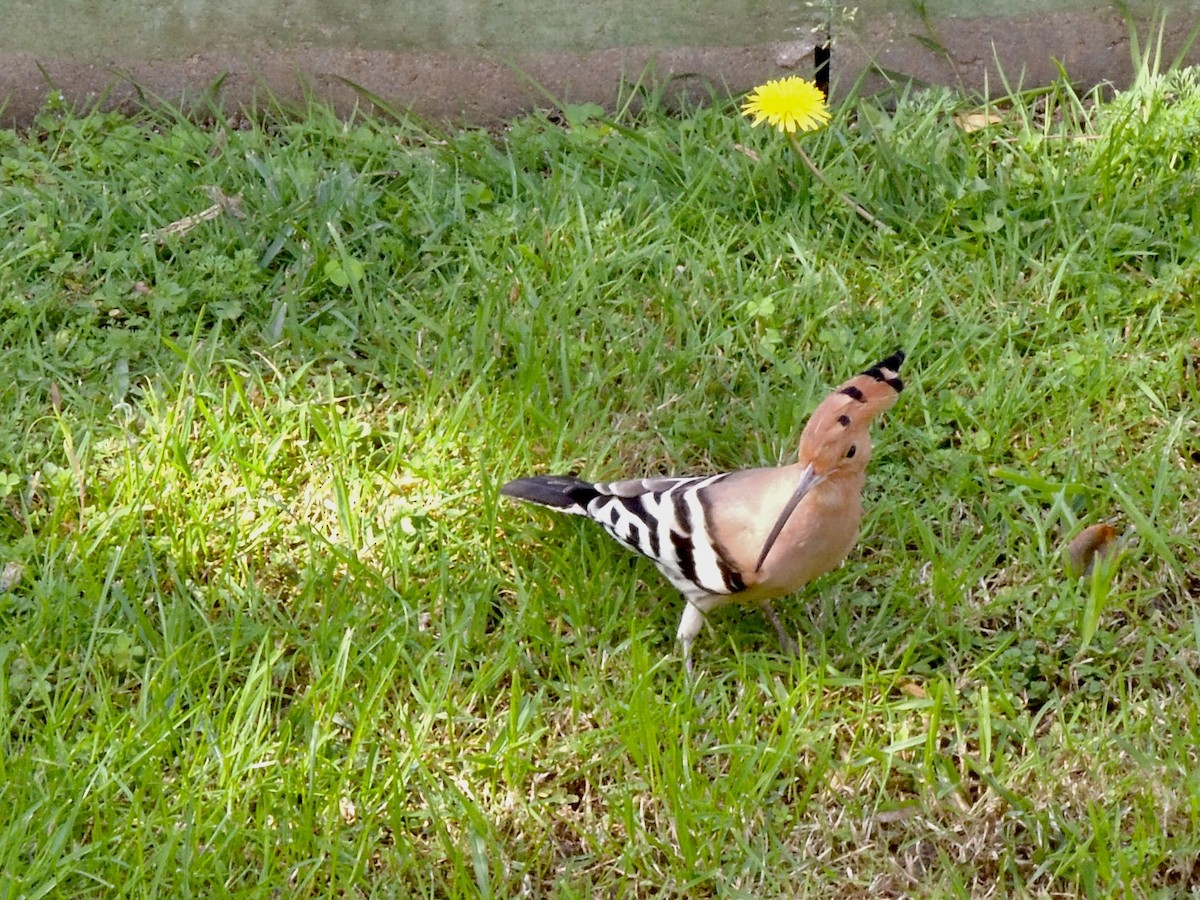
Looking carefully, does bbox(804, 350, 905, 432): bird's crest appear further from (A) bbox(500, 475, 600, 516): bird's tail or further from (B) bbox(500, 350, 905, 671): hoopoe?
(A) bbox(500, 475, 600, 516): bird's tail

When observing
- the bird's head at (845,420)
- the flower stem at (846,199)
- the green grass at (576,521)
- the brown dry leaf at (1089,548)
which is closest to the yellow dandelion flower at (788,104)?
the flower stem at (846,199)

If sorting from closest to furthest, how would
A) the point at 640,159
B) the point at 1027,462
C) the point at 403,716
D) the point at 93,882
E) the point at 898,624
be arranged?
1. the point at 93,882
2. the point at 403,716
3. the point at 898,624
4. the point at 1027,462
5. the point at 640,159

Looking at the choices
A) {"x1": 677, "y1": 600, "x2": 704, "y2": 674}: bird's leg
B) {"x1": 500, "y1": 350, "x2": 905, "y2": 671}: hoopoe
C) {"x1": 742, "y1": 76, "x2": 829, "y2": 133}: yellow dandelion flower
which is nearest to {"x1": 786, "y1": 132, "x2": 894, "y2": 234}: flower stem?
{"x1": 742, "y1": 76, "x2": 829, "y2": 133}: yellow dandelion flower

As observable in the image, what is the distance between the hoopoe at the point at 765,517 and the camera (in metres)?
2.91

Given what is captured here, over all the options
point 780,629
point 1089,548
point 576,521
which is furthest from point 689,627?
point 1089,548

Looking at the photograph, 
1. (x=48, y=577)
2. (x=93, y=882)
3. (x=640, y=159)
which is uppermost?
(x=640, y=159)

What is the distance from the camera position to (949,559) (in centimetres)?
329

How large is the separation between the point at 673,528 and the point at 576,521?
1.34 ft

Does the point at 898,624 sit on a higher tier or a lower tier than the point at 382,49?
lower

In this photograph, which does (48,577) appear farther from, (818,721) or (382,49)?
(382,49)

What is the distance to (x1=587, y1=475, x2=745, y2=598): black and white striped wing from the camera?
2990mm

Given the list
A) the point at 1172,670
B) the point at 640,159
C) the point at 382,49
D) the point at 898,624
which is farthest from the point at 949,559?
the point at 382,49

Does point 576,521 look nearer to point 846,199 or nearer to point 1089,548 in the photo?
point 1089,548

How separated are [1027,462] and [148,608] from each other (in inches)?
87.6
